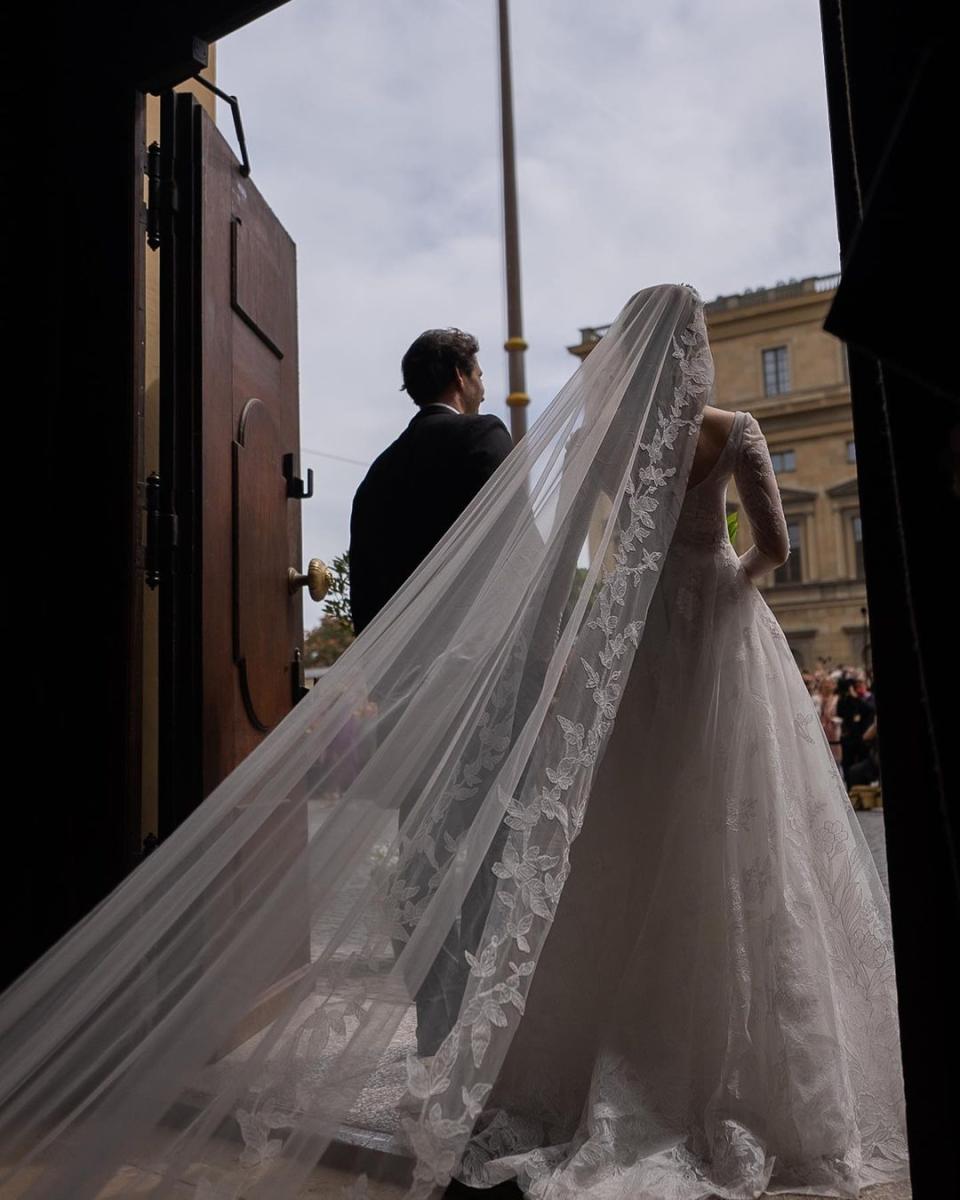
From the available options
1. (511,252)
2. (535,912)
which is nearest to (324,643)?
(511,252)

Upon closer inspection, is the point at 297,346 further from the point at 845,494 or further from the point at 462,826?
the point at 845,494

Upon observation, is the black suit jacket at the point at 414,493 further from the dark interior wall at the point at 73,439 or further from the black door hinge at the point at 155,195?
the black door hinge at the point at 155,195

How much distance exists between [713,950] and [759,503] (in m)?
0.91

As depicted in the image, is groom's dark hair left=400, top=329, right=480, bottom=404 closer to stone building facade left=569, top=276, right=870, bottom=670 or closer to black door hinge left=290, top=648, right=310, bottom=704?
black door hinge left=290, top=648, right=310, bottom=704

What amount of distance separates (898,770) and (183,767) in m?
1.54

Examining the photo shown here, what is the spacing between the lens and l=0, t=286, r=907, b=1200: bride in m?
1.37

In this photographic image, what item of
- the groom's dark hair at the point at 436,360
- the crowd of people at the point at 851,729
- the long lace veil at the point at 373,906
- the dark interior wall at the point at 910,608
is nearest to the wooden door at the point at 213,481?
the groom's dark hair at the point at 436,360

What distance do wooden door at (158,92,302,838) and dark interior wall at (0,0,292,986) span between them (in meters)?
0.08

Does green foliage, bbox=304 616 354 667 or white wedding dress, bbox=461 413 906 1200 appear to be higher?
green foliage, bbox=304 616 354 667

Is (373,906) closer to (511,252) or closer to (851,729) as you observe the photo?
(511,252)

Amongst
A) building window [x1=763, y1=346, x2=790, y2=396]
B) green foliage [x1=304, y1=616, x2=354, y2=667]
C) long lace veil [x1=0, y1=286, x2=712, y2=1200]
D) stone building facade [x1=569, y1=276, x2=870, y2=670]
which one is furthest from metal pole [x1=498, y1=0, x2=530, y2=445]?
building window [x1=763, y1=346, x2=790, y2=396]

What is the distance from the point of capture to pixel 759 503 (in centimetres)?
217

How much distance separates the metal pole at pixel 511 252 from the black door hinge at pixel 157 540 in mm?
3578

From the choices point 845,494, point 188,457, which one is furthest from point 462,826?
point 845,494
